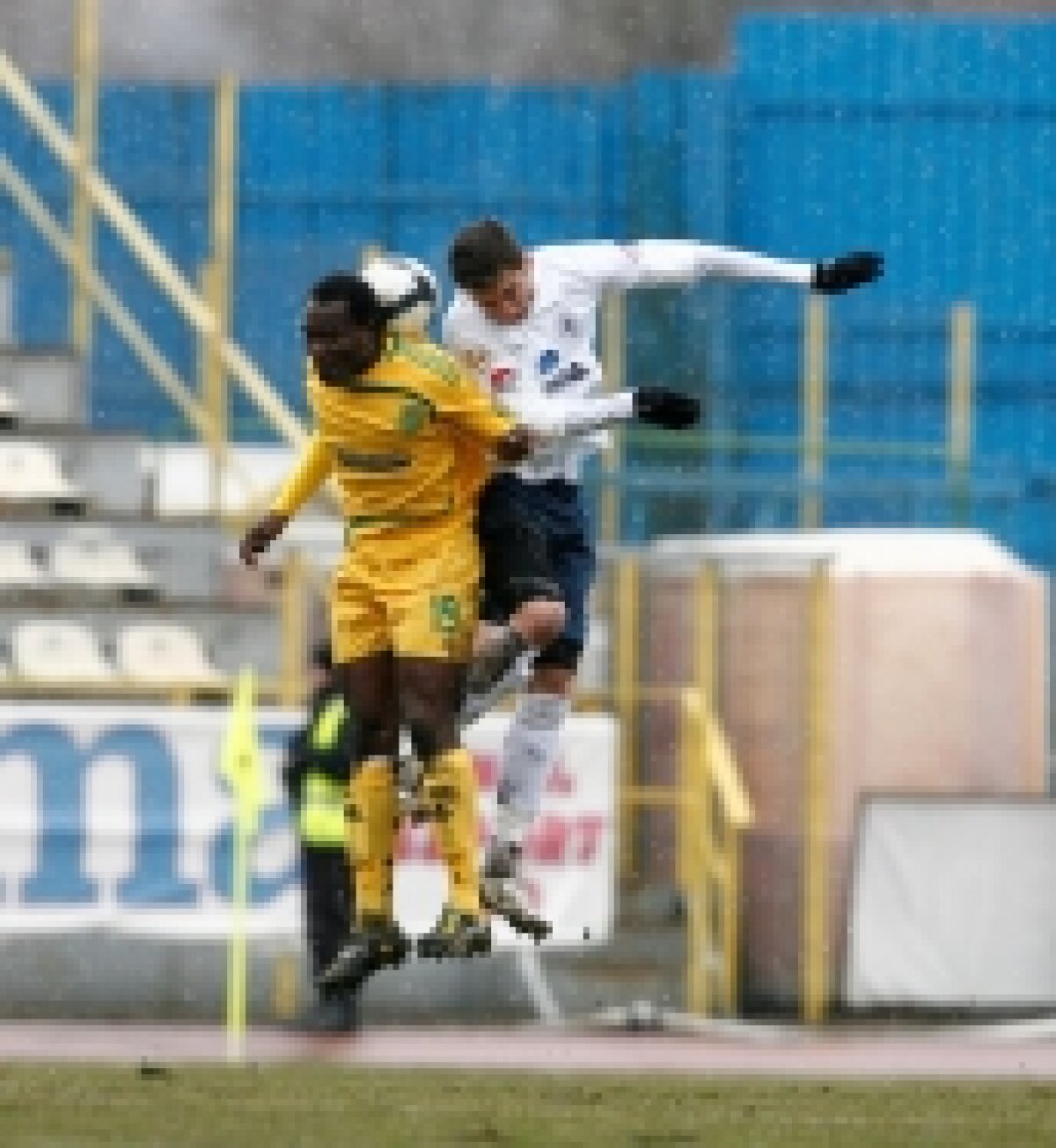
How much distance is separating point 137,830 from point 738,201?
7.04 meters

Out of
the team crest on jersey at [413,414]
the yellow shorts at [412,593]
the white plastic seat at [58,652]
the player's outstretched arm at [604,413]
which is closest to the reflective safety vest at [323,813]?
the white plastic seat at [58,652]

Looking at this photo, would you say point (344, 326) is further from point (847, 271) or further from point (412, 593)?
point (847, 271)

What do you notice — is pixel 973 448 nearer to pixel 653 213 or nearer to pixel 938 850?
pixel 653 213

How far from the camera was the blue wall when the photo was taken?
30062 mm

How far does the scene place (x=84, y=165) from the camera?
30.7m

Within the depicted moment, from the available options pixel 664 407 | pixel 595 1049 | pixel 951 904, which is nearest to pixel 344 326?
pixel 664 407

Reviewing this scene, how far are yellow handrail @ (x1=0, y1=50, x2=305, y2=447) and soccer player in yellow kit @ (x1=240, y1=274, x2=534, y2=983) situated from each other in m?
10.4

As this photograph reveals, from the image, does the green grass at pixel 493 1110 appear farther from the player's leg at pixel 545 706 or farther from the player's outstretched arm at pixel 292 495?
the player's outstretched arm at pixel 292 495

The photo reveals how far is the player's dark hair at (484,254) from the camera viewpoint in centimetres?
1858

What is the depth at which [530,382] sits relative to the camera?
61.9ft

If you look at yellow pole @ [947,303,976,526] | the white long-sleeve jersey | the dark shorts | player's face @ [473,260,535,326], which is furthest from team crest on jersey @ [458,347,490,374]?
yellow pole @ [947,303,976,526]

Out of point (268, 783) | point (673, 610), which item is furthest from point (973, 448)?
point (268, 783)

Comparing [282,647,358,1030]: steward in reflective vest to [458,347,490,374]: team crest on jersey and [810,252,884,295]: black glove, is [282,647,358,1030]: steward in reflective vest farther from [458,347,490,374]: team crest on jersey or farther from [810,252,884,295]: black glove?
[810,252,884,295]: black glove

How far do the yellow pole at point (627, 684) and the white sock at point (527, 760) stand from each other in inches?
336
